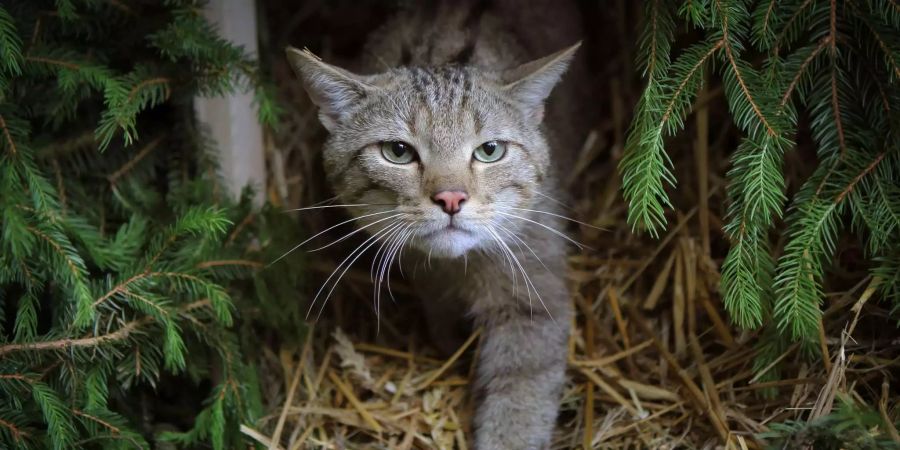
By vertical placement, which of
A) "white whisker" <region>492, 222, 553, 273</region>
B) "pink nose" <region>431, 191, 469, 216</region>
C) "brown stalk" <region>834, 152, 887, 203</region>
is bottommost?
"white whisker" <region>492, 222, 553, 273</region>

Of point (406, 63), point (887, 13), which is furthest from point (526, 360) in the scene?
point (887, 13)

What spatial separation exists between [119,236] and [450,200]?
0.95m

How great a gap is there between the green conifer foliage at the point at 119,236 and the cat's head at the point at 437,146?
0.25 metres

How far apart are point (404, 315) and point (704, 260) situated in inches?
42.7

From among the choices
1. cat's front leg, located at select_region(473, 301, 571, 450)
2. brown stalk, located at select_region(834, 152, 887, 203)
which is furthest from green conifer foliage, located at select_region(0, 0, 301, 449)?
brown stalk, located at select_region(834, 152, 887, 203)

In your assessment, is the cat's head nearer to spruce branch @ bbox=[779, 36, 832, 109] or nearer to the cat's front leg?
the cat's front leg

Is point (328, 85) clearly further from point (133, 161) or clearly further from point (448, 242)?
point (133, 161)

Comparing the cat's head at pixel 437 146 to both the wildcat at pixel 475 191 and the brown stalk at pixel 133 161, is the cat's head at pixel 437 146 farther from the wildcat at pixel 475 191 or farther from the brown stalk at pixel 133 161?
the brown stalk at pixel 133 161

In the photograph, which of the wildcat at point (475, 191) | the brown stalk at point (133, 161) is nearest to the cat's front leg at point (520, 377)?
the wildcat at point (475, 191)

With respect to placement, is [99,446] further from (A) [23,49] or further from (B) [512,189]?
(B) [512,189]

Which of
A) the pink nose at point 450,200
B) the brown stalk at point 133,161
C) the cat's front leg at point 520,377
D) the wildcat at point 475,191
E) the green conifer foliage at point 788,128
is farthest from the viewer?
the brown stalk at point 133,161

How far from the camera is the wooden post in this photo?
2.55m

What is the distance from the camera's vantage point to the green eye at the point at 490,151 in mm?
2252

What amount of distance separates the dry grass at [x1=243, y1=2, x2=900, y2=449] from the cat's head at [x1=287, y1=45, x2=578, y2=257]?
0.58m
